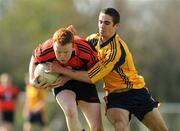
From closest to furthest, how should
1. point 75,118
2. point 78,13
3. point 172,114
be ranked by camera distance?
point 75,118, point 172,114, point 78,13

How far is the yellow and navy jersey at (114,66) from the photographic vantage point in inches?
445

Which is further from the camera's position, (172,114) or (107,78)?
(172,114)

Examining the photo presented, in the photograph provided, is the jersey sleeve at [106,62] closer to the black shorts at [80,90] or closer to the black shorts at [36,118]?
the black shorts at [80,90]

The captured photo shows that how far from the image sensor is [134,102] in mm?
11922

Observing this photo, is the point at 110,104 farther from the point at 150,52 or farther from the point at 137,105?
the point at 150,52

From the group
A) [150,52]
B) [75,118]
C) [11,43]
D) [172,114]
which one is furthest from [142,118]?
[11,43]

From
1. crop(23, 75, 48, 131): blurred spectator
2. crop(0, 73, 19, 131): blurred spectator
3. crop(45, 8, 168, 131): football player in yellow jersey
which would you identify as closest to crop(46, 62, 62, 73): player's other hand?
crop(45, 8, 168, 131): football player in yellow jersey

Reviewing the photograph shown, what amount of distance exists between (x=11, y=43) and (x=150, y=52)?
1085cm

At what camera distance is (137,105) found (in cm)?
1197

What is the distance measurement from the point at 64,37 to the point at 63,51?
20cm

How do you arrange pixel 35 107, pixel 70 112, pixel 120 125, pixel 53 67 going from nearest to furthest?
pixel 70 112 → pixel 53 67 → pixel 120 125 → pixel 35 107

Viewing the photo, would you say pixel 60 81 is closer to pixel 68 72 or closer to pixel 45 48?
pixel 68 72

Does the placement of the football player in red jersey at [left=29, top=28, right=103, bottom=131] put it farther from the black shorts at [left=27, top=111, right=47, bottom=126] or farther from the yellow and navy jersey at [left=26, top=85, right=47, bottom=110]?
the black shorts at [left=27, top=111, right=47, bottom=126]

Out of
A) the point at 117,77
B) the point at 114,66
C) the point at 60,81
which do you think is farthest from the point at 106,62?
the point at 60,81
